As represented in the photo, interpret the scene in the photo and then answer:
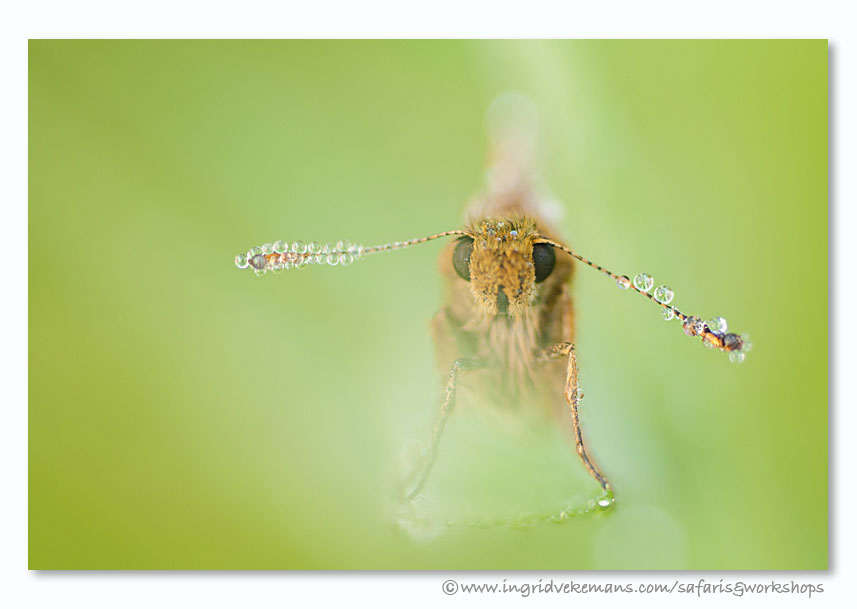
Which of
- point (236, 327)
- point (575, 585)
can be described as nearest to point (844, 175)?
point (575, 585)

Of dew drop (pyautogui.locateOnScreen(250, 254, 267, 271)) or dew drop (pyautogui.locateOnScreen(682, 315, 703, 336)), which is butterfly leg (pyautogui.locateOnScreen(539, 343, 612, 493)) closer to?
dew drop (pyautogui.locateOnScreen(682, 315, 703, 336))

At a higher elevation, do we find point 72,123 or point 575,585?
point 72,123

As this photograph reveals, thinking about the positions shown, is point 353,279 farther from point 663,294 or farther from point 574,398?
point 663,294

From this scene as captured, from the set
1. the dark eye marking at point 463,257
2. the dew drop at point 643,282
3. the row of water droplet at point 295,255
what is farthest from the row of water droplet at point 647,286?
the row of water droplet at point 295,255

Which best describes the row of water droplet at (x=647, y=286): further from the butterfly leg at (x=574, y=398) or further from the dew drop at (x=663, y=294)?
the butterfly leg at (x=574, y=398)

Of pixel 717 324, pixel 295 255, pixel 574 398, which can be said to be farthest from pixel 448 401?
pixel 717 324

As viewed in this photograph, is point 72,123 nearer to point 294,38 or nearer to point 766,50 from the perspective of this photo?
point 294,38
